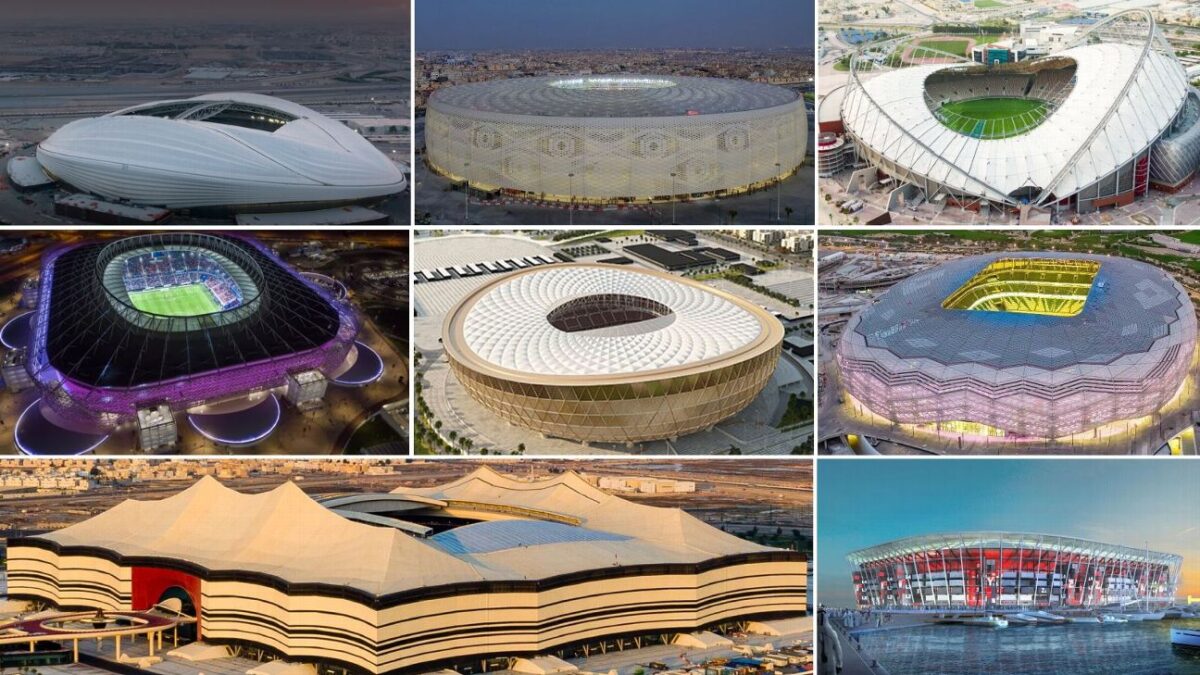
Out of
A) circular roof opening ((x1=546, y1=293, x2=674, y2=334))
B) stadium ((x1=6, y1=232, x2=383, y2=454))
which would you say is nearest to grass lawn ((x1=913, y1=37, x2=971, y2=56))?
circular roof opening ((x1=546, y1=293, x2=674, y2=334))

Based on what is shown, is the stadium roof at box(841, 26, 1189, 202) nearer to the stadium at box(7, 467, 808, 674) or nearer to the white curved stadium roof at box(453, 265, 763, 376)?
the white curved stadium roof at box(453, 265, 763, 376)

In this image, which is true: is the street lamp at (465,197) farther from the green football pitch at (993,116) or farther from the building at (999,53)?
the building at (999,53)

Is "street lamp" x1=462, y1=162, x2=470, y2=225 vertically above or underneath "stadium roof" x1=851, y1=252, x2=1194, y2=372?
above

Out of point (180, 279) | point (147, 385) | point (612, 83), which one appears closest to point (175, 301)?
point (180, 279)

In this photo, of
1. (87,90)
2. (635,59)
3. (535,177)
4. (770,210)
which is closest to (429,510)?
(535,177)

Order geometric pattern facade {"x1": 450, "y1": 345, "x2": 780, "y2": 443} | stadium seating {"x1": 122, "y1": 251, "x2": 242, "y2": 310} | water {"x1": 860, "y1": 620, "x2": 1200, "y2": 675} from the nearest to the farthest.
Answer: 1. geometric pattern facade {"x1": 450, "y1": 345, "x2": 780, "y2": 443}
2. water {"x1": 860, "y1": 620, "x2": 1200, "y2": 675}
3. stadium seating {"x1": 122, "y1": 251, "x2": 242, "y2": 310}
